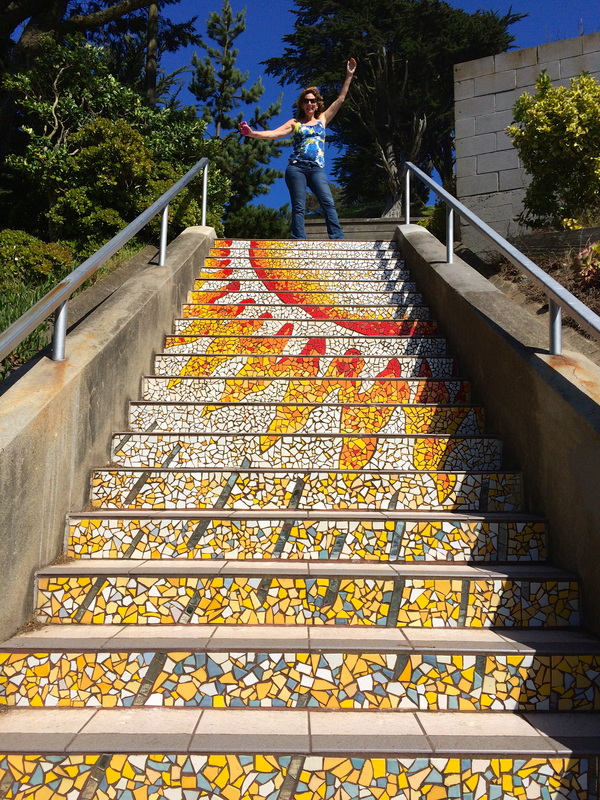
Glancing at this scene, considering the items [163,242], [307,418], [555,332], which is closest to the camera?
[555,332]

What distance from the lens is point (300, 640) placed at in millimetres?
2150

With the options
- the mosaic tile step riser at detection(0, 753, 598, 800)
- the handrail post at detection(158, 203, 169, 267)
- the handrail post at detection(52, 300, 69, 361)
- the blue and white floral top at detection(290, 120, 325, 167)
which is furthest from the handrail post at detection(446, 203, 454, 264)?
the mosaic tile step riser at detection(0, 753, 598, 800)

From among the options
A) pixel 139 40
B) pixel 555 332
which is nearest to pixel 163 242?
pixel 555 332

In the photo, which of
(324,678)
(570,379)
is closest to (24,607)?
(324,678)

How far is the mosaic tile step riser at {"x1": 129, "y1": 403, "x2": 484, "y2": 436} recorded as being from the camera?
340cm

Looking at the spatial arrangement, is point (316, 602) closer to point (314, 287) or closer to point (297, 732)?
point (297, 732)

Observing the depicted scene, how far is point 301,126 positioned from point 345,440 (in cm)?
449

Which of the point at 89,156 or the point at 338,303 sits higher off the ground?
the point at 89,156

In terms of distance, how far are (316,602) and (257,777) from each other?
701mm

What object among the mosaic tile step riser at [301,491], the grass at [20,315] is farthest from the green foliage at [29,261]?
the mosaic tile step riser at [301,491]

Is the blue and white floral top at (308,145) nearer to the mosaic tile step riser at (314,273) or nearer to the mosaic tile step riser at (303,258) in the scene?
the mosaic tile step riser at (303,258)

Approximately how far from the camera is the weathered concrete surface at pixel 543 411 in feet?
7.61

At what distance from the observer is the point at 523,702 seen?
2.04 metres

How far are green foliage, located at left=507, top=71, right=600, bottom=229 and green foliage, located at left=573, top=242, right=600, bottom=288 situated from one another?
85 cm
